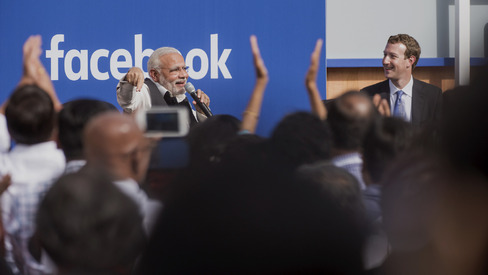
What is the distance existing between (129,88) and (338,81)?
2221 millimetres

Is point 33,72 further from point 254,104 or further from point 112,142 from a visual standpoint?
point 112,142

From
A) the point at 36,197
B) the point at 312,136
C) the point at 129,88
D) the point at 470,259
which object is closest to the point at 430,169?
the point at 470,259

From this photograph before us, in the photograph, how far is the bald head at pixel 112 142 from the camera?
1640 millimetres

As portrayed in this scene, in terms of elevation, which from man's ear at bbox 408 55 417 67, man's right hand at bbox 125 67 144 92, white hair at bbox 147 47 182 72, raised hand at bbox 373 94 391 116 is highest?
white hair at bbox 147 47 182 72

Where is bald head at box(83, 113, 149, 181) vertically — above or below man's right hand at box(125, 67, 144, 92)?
below

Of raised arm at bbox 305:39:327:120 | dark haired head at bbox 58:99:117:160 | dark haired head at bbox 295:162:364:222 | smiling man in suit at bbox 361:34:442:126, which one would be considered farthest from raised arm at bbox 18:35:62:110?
smiling man in suit at bbox 361:34:442:126

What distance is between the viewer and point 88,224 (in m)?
1.20

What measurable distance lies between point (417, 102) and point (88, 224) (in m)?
3.22

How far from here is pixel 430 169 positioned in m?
1.37

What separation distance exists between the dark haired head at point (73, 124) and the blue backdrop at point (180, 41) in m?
2.43

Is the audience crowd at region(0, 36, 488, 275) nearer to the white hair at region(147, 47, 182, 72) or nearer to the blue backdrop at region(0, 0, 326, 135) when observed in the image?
the white hair at region(147, 47, 182, 72)

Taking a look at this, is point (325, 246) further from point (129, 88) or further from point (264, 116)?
point (264, 116)

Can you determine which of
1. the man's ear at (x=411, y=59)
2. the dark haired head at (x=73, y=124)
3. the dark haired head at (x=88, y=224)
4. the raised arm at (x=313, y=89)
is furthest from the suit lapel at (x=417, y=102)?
the dark haired head at (x=88, y=224)

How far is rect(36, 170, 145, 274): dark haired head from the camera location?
119 centimetres
